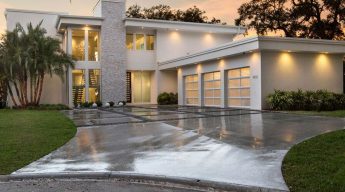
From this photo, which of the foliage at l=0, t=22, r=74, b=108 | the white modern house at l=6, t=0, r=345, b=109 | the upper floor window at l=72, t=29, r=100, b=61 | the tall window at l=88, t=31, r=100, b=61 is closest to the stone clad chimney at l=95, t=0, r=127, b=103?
the white modern house at l=6, t=0, r=345, b=109

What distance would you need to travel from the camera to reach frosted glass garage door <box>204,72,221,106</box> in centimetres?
2625

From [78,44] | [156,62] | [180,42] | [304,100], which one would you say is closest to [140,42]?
[156,62]

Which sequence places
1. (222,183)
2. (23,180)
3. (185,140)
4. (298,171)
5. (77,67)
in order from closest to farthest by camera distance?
(222,183) < (298,171) < (23,180) < (185,140) < (77,67)

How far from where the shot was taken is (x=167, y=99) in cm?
3291

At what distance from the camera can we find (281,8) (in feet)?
123

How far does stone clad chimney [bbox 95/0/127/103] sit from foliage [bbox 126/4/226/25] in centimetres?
1433

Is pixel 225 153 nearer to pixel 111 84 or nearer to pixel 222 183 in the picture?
pixel 222 183

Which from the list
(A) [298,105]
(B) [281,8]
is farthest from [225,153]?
(B) [281,8]

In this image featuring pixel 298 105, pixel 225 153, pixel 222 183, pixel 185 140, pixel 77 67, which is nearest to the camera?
pixel 222 183

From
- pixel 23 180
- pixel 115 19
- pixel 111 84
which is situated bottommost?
pixel 23 180

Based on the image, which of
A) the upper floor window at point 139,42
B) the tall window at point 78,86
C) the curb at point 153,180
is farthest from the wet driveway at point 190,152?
the upper floor window at point 139,42

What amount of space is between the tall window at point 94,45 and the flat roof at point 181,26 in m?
2.88

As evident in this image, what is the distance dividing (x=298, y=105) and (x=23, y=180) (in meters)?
16.4

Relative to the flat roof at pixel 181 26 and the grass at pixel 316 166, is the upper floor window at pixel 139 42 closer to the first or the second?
the flat roof at pixel 181 26
